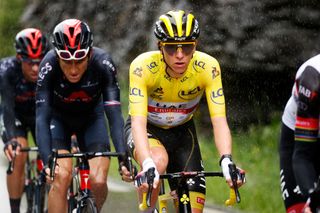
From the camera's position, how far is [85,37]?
25.1ft

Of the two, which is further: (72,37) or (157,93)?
(72,37)

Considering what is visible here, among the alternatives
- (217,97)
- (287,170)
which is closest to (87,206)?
(217,97)

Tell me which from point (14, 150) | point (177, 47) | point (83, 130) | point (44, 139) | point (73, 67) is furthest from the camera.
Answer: point (14, 150)

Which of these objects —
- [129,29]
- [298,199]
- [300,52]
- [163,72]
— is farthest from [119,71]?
[298,199]

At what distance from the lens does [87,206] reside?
7062 mm

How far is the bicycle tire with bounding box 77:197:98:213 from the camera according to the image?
696 centimetres

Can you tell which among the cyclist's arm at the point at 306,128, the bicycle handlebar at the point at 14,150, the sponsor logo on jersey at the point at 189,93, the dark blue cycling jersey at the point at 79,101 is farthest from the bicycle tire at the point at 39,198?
the cyclist's arm at the point at 306,128

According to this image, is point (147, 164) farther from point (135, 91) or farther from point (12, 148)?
point (12, 148)

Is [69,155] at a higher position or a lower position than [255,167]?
higher

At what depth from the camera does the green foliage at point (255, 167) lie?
418 inches

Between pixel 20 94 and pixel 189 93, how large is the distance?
362 centimetres

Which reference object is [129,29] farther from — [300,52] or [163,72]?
[163,72]

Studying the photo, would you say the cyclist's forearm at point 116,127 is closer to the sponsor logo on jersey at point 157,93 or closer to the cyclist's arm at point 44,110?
the cyclist's arm at point 44,110

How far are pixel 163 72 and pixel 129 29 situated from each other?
11.0 metres
